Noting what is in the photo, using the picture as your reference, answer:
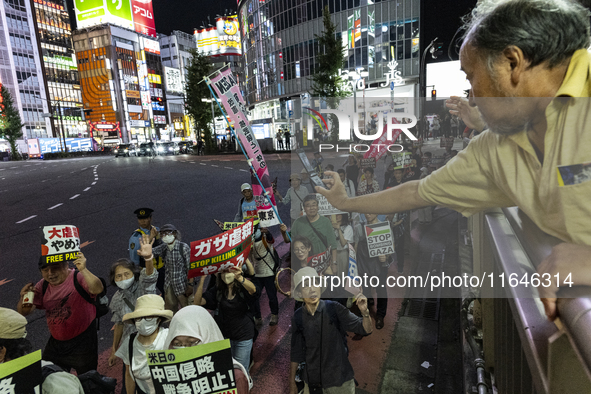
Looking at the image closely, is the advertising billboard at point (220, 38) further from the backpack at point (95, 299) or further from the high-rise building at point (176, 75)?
the backpack at point (95, 299)

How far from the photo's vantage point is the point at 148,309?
9.81 ft

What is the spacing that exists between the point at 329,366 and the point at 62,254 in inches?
116

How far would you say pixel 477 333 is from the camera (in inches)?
114

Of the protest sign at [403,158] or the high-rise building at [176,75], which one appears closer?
the protest sign at [403,158]

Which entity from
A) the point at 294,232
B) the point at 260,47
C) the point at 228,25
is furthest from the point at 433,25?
the point at 228,25

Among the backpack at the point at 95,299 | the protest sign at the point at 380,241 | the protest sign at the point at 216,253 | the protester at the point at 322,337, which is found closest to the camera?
the protester at the point at 322,337

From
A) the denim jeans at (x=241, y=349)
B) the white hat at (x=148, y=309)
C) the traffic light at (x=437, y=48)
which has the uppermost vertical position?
the traffic light at (x=437, y=48)

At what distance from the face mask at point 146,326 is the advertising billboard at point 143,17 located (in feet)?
325

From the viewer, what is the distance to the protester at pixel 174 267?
4.53m

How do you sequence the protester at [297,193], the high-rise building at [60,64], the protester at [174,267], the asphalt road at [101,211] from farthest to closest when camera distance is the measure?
1. the high-rise building at [60,64]
2. the asphalt road at [101,211]
3. the protester at [174,267]
4. the protester at [297,193]

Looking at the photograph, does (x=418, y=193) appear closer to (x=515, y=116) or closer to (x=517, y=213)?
(x=517, y=213)

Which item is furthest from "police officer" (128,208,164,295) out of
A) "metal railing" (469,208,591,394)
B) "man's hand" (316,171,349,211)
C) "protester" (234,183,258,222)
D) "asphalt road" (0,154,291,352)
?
"metal railing" (469,208,591,394)

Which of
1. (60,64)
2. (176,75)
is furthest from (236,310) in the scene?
(176,75)

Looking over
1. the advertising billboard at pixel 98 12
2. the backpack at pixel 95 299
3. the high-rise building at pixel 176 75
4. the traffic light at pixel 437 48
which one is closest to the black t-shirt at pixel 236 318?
the backpack at pixel 95 299
